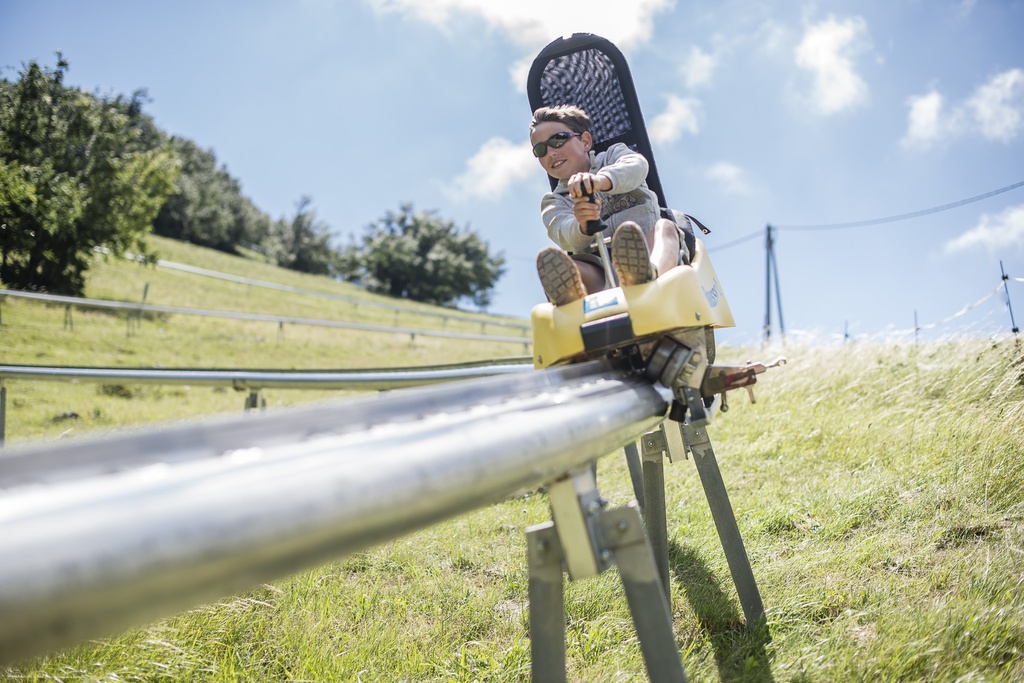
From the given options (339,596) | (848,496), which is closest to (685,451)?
(848,496)

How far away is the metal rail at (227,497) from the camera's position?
593 millimetres

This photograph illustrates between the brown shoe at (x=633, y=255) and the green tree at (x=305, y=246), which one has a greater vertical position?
the green tree at (x=305, y=246)

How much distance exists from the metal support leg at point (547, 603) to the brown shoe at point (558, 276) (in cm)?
83

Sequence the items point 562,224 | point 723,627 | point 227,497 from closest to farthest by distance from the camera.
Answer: point 227,497, point 723,627, point 562,224

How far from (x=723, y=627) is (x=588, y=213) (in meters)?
1.55

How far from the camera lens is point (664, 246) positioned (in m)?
2.32

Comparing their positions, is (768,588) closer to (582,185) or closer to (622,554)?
A: (622,554)

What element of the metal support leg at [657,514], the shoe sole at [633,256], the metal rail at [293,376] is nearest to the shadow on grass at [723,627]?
the metal support leg at [657,514]

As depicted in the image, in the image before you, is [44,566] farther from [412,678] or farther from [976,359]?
[976,359]

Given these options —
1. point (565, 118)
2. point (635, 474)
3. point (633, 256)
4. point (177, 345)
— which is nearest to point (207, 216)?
point (177, 345)

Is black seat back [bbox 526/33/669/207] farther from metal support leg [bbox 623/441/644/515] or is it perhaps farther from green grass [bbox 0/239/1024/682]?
green grass [bbox 0/239/1024/682]

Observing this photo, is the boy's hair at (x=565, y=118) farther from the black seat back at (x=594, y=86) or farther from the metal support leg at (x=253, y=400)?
the metal support leg at (x=253, y=400)

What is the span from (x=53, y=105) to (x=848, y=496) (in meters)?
29.2

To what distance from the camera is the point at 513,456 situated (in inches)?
40.7
